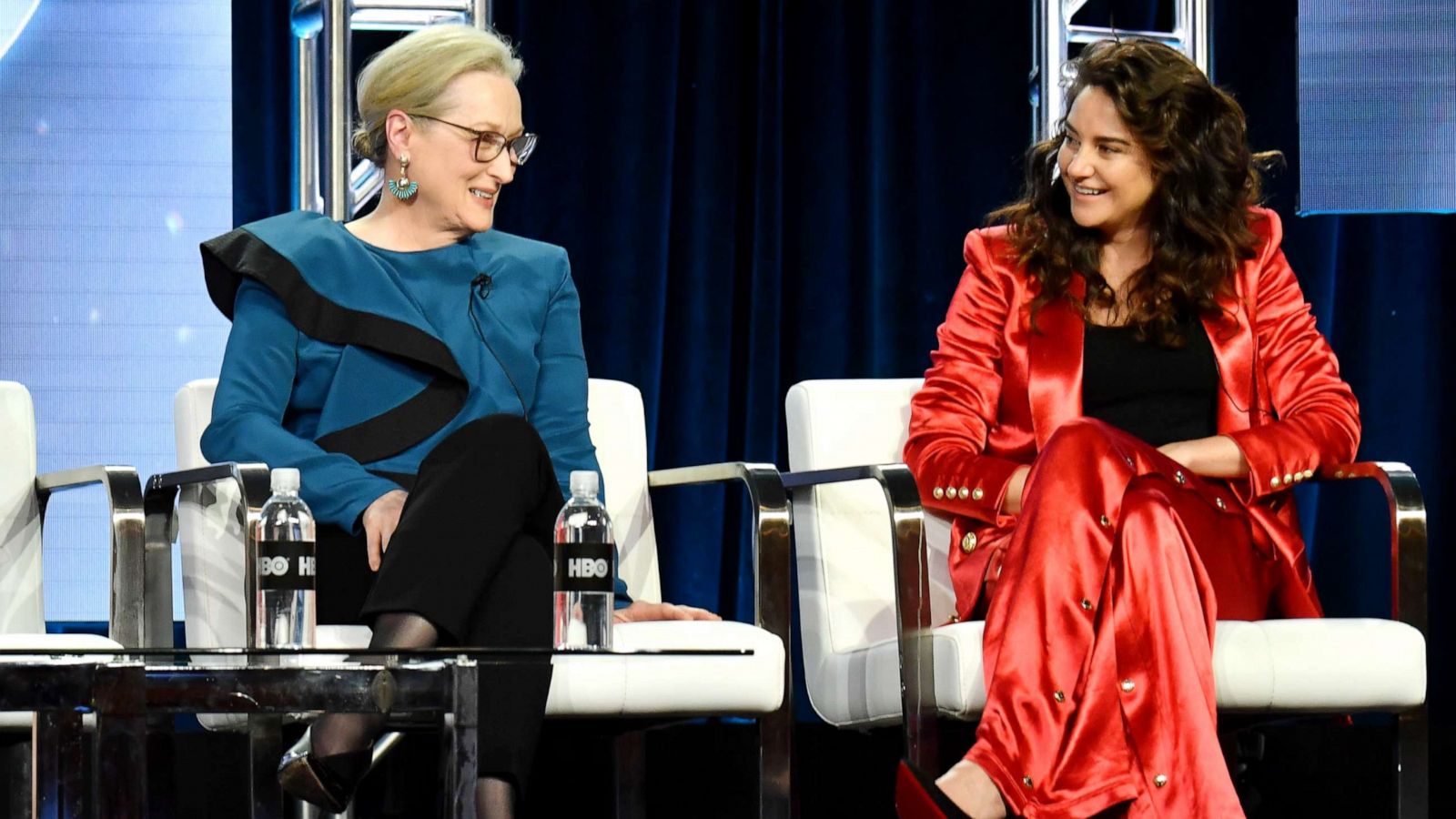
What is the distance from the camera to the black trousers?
1878mm

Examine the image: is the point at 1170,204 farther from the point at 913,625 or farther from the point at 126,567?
the point at 126,567

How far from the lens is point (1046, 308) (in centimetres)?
261

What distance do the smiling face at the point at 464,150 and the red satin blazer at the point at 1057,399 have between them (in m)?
0.65

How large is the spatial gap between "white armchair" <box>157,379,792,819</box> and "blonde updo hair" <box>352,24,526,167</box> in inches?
16.4

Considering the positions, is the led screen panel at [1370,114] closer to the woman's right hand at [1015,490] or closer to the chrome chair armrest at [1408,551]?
the chrome chair armrest at [1408,551]

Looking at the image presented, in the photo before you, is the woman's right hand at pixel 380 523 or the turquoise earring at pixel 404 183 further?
the turquoise earring at pixel 404 183

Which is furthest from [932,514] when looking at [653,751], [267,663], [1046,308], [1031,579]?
[267,663]

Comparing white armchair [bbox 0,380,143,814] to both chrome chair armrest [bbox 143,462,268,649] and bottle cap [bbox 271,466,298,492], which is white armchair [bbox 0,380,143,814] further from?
bottle cap [bbox 271,466,298,492]

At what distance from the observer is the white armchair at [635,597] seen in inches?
83.9

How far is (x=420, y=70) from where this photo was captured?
2.53 m

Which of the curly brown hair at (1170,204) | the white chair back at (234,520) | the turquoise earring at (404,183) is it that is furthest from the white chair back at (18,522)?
the curly brown hair at (1170,204)

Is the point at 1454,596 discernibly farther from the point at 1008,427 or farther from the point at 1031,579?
the point at 1031,579

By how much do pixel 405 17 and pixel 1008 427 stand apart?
3.65ft

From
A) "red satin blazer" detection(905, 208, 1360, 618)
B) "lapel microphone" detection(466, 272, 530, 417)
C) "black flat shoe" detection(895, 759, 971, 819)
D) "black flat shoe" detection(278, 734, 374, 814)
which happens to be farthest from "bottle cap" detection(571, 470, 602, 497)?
"red satin blazer" detection(905, 208, 1360, 618)
